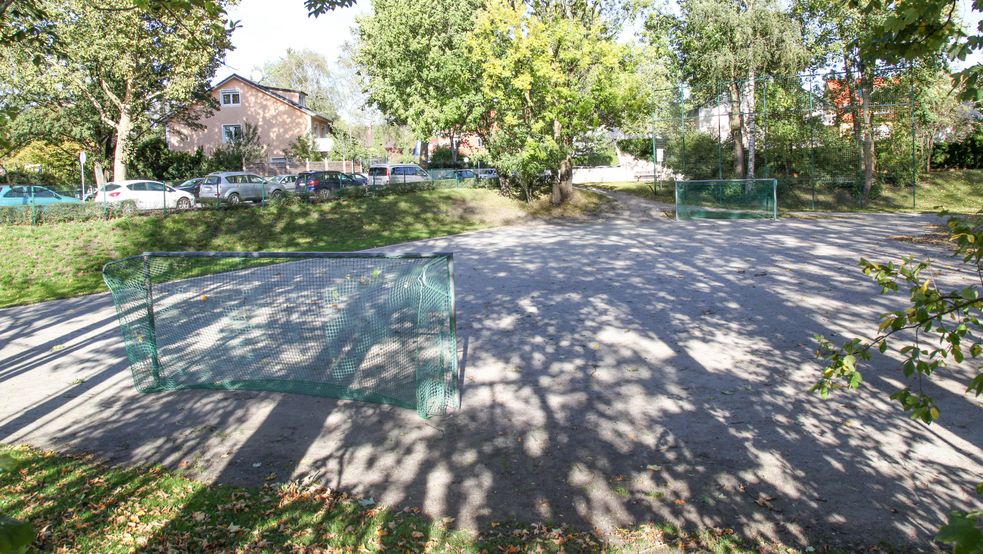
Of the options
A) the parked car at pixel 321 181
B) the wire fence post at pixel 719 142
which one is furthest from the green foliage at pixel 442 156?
the wire fence post at pixel 719 142

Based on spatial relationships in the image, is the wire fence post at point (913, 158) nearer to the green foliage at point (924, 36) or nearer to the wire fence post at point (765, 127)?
the wire fence post at point (765, 127)

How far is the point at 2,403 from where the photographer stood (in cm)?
747

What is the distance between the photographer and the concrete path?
190 inches

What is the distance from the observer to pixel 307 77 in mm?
90812

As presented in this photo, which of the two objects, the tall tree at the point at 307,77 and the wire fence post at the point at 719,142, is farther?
the tall tree at the point at 307,77

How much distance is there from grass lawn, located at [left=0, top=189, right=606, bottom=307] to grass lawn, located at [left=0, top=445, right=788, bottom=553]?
11.6 meters

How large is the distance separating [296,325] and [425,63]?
30.2 m

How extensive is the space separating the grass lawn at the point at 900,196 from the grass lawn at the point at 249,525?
27.5 meters

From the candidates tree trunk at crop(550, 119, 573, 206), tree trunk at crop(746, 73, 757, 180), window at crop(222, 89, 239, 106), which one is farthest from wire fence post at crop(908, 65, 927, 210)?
window at crop(222, 89, 239, 106)

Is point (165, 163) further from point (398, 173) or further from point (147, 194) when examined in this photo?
point (147, 194)

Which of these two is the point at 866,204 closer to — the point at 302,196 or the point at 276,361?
the point at 302,196

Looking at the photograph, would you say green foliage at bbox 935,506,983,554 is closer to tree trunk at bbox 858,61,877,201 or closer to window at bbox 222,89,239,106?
tree trunk at bbox 858,61,877,201

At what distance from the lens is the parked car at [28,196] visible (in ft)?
77.6

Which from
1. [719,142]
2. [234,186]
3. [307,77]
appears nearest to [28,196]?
[234,186]
